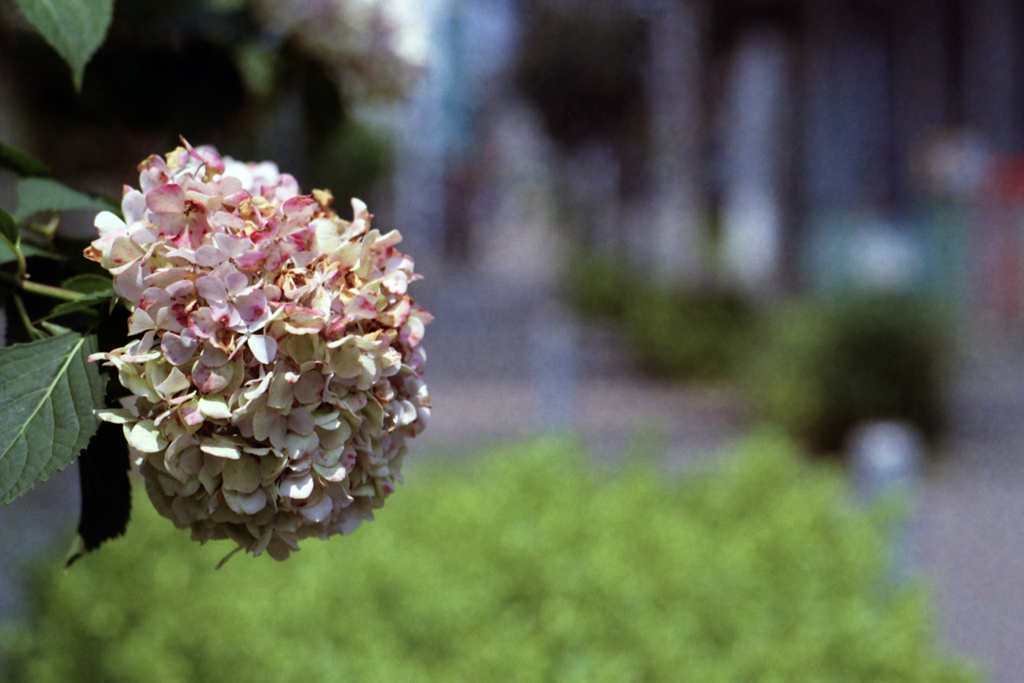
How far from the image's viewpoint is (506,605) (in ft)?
8.29

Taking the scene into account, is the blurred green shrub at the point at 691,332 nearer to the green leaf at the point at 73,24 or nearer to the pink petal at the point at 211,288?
the green leaf at the point at 73,24

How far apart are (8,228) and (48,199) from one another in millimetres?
254

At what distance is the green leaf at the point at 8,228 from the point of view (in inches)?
34.5

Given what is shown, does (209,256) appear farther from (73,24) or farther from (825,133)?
(825,133)

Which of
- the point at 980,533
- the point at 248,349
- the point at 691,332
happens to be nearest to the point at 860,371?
the point at 980,533

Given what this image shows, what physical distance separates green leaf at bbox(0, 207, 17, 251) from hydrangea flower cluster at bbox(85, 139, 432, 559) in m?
0.10

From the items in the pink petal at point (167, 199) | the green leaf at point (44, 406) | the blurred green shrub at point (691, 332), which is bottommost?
the blurred green shrub at point (691, 332)

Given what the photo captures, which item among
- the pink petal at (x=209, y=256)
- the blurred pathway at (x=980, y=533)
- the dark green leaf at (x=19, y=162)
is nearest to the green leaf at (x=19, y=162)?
the dark green leaf at (x=19, y=162)

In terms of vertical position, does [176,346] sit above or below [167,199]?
below

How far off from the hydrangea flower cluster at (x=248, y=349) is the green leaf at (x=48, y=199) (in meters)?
0.30

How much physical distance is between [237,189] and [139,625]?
190 centimetres

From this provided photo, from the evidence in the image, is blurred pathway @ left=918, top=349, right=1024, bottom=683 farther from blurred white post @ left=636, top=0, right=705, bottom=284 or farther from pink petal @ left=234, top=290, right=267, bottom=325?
blurred white post @ left=636, top=0, right=705, bottom=284

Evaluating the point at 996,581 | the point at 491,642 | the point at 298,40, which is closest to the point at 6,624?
the point at 491,642

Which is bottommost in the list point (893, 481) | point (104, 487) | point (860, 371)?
point (860, 371)
